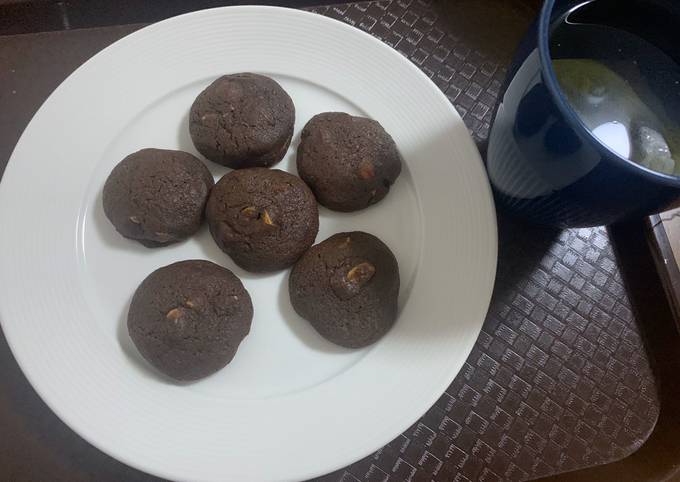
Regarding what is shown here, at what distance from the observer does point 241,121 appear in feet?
2.77

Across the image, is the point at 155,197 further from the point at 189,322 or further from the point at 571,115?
the point at 571,115

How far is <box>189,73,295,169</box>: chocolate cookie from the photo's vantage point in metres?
0.84

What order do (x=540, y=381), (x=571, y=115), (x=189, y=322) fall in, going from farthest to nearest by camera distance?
(x=540, y=381) < (x=189, y=322) < (x=571, y=115)

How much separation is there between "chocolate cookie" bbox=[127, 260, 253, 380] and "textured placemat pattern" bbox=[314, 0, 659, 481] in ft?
0.91

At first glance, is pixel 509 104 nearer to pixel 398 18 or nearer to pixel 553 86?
pixel 553 86

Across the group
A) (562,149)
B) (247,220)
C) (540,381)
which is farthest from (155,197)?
(540,381)

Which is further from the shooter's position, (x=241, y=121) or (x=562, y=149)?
(x=241, y=121)

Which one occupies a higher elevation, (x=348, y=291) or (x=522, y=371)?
(x=348, y=291)

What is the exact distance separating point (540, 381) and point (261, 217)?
52 cm

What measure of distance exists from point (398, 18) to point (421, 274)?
53cm

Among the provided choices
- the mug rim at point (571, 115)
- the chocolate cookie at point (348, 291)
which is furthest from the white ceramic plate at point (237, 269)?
the mug rim at point (571, 115)

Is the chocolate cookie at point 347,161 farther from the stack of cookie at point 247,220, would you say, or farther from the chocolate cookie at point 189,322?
the chocolate cookie at point 189,322

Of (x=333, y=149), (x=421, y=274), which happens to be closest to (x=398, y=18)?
(x=333, y=149)

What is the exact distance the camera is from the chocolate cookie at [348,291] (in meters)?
0.80
